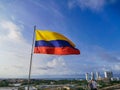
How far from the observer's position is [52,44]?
10234 millimetres

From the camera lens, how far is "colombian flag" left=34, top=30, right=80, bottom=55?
9.91 m

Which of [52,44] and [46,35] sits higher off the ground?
[46,35]

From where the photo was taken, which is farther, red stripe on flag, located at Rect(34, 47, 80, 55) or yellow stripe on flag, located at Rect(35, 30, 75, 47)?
yellow stripe on flag, located at Rect(35, 30, 75, 47)

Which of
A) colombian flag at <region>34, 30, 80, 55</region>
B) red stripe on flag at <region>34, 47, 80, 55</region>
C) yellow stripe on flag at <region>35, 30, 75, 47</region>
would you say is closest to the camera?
red stripe on flag at <region>34, 47, 80, 55</region>

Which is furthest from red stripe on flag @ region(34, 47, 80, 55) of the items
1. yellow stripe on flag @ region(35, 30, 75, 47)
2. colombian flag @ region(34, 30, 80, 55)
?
yellow stripe on flag @ region(35, 30, 75, 47)

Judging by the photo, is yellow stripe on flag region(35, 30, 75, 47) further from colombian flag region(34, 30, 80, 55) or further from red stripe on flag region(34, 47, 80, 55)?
red stripe on flag region(34, 47, 80, 55)

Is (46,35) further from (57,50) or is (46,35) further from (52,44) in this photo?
(57,50)

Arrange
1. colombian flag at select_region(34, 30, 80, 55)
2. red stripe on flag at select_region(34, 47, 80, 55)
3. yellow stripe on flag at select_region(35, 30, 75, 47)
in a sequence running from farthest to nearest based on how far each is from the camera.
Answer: yellow stripe on flag at select_region(35, 30, 75, 47), colombian flag at select_region(34, 30, 80, 55), red stripe on flag at select_region(34, 47, 80, 55)

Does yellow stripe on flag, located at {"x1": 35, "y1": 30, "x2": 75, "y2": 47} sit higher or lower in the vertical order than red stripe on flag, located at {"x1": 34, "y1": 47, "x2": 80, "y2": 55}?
higher

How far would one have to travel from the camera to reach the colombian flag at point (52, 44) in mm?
9906

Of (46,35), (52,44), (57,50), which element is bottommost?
(57,50)

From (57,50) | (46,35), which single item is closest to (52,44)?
(57,50)

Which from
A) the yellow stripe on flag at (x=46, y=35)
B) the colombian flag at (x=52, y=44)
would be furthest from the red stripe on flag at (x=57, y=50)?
the yellow stripe on flag at (x=46, y=35)

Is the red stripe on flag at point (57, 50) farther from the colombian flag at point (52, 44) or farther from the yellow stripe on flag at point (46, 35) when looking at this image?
the yellow stripe on flag at point (46, 35)
